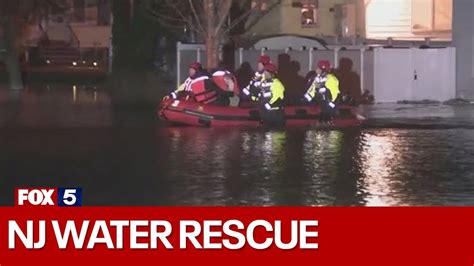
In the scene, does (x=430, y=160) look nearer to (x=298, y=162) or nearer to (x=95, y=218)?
A: (x=298, y=162)

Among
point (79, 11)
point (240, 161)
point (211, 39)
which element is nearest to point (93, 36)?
point (79, 11)

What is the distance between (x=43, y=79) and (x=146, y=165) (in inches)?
1358

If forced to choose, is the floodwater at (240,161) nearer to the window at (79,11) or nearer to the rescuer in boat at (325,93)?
the rescuer in boat at (325,93)

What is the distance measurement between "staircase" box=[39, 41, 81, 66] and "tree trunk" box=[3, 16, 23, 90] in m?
28.7

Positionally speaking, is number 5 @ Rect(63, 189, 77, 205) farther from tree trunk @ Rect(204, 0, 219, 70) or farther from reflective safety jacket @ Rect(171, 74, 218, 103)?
tree trunk @ Rect(204, 0, 219, 70)

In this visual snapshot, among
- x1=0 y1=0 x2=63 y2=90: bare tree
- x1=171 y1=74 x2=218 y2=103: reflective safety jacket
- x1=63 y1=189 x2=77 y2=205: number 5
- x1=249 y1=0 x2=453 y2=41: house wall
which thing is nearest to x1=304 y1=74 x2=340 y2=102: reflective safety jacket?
x1=171 y1=74 x2=218 y2=103: reflective safety jacket

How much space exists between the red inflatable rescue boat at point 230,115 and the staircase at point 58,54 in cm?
4661

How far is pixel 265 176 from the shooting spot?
13992mm

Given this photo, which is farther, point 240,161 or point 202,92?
point 202,92

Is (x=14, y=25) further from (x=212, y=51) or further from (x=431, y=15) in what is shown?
(x=431, y=15)

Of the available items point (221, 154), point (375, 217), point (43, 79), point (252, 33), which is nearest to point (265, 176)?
point (221, 154)

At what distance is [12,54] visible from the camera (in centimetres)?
3756

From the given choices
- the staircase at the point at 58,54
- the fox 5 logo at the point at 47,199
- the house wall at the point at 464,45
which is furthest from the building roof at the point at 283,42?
the staircase at the point at 58,54

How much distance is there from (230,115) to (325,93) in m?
1.96
